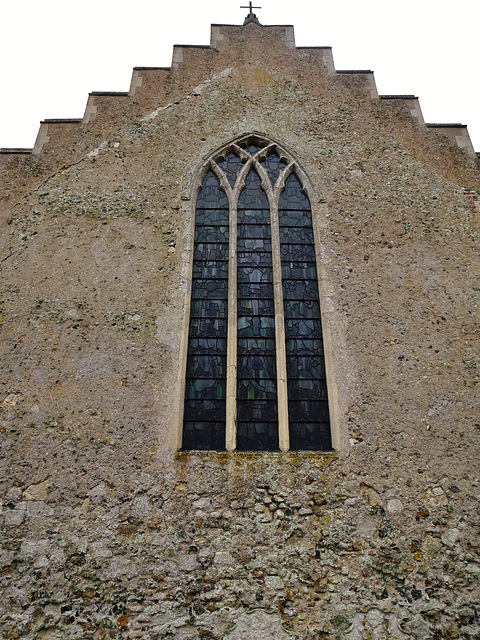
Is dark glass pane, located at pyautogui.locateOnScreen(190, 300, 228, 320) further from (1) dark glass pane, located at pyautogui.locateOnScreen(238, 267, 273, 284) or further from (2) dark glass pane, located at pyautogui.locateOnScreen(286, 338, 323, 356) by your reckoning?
(2) dark glass pane, located at pyautogui.locateOnScreen(286, 338, 323, 356)

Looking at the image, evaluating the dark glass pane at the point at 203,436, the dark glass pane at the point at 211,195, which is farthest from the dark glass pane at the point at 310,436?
the dark glass pane at the point at 211,195

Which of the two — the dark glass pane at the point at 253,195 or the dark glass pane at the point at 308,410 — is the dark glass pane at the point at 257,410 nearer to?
the dark glass pane at the point at 308,410

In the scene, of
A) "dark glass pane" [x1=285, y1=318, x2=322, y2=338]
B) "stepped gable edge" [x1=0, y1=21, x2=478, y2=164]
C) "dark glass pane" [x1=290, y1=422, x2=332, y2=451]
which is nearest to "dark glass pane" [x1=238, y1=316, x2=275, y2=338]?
"dark glass pane" [x1=285, y1=318, x2=322, y2=338]

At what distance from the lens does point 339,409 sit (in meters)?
5.00

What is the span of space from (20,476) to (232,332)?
2442 mm

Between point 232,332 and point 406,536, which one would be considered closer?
point 406,536

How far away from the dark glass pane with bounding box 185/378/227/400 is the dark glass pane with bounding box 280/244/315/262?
178 centimetres

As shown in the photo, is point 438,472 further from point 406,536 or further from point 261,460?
point 261,460

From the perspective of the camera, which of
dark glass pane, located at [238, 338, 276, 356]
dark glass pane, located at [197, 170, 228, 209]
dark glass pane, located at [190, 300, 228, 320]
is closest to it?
dark glass pane, located at [238, 338, 276, 356]

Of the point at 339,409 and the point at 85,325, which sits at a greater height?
the point at 85,325

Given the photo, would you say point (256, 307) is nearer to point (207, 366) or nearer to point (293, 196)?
point (207, 366)

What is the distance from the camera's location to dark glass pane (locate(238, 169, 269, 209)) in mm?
6461

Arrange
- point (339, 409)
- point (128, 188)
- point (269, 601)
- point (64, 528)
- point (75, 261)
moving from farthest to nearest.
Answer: point (128, 188) → point (75, 261) → point (339, 409) → point (64, 528) → point (269, 601)

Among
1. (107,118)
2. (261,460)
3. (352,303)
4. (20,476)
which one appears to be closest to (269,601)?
(261,460)
